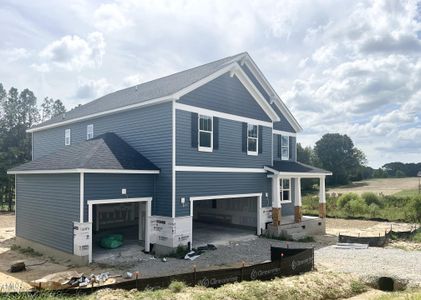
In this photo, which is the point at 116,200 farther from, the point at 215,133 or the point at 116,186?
the point at 215,133

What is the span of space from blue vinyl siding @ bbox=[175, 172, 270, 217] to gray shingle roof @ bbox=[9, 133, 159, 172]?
1.53 m

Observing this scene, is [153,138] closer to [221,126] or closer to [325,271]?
[221,126]

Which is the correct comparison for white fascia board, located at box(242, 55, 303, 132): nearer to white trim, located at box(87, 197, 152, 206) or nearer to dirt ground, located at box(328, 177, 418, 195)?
white trim, located at box(87, 197, 152, 206)

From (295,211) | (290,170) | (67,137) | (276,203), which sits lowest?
(295,211)

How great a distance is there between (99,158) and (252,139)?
8967mm

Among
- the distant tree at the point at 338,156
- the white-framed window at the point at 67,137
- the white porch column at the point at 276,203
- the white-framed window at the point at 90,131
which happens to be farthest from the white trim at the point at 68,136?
the distant tree at the point at 338,156

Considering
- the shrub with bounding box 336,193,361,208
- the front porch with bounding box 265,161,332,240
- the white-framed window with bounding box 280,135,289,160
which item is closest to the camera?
the front porch with bounding box 265,161,332,240

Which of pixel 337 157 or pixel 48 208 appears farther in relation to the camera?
pixel 337 157

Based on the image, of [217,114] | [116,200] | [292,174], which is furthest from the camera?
[292,174]

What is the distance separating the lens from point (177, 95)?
16219 millimetres

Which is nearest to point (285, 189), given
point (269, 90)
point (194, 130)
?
point (269, 90)

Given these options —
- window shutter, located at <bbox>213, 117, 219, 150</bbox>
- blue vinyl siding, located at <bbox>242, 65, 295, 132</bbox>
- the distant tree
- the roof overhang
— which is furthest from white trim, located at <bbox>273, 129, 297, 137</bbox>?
the distant tree

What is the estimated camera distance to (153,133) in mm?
17172

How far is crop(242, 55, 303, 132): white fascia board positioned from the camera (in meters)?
22.2
